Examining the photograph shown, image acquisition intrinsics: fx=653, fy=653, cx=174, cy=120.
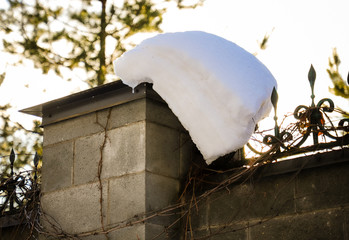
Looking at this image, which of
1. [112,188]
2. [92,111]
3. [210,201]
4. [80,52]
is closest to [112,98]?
[92,111]

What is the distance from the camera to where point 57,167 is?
4.61m

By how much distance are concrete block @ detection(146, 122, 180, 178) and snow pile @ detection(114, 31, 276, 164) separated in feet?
0.86

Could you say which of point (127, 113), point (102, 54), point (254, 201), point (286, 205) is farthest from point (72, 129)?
point (102, 54)

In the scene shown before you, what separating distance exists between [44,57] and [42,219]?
593cm

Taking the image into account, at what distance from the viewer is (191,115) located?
3.95 m

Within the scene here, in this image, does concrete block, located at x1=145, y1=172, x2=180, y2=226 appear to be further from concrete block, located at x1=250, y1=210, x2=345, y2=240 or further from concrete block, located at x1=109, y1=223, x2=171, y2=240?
concrete block, located at x1=250, y1=210, x2=345, y2=240

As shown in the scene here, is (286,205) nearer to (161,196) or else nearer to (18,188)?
(161,196)

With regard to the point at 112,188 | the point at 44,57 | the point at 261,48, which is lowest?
the point at 112,188

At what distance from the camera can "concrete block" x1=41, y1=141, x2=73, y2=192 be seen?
452cm

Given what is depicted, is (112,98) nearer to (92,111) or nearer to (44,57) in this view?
(92,111)

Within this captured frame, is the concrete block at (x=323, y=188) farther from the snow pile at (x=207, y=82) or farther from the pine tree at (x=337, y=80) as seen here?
the pine tree at (x=337, y=80)

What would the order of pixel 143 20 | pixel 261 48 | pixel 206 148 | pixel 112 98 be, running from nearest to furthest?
pixel 206 148 < pixel 112 98 < pixel 261 48 < pixel 143 20

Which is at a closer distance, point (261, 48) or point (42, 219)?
point (42, 219)

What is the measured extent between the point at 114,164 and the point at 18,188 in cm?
137
